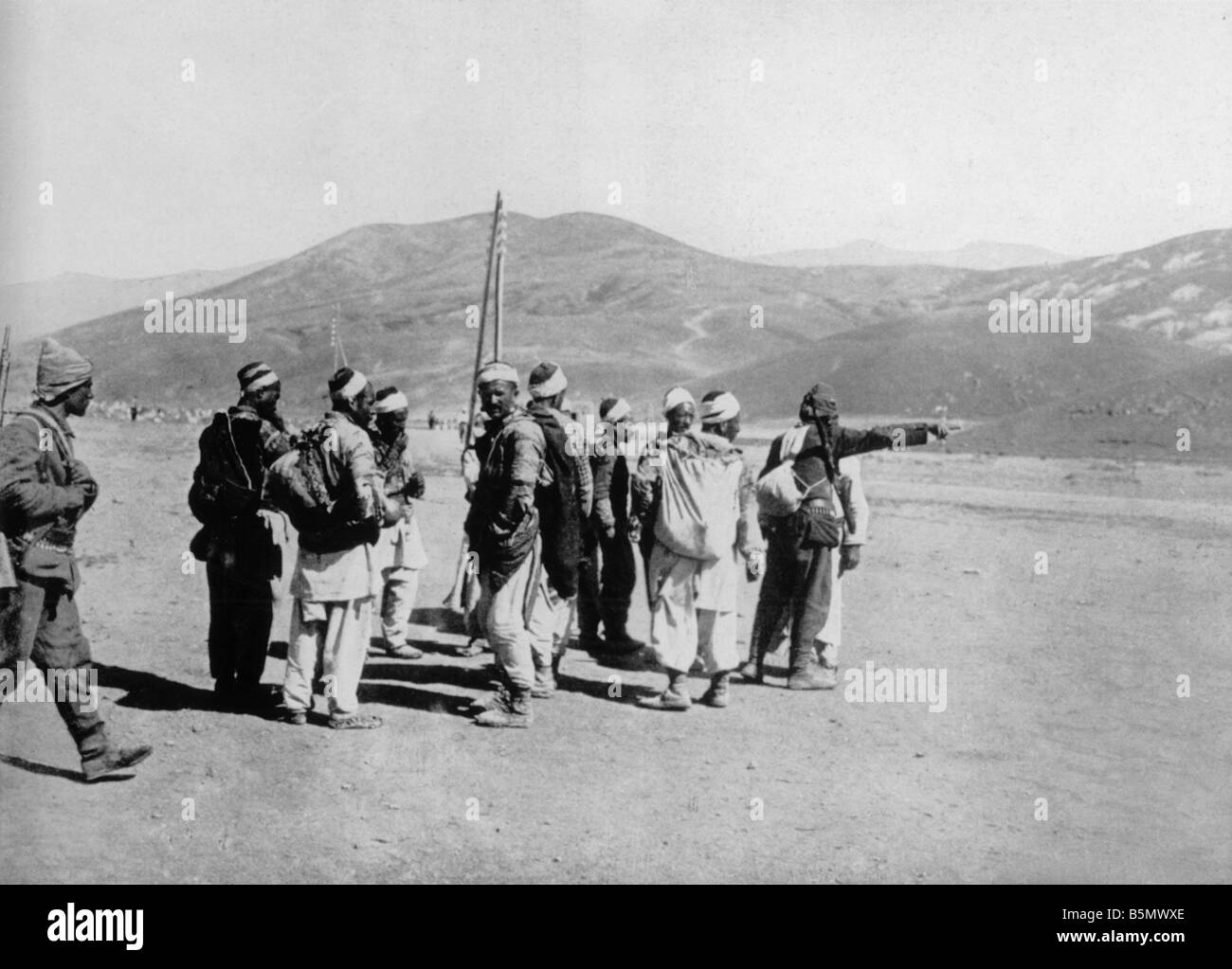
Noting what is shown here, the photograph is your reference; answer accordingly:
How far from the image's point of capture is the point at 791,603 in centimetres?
733

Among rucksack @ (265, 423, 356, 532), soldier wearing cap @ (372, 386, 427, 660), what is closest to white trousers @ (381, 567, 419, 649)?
soldier wearing cap @ (372, 386, 427, 660)

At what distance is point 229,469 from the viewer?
6141 millimetres

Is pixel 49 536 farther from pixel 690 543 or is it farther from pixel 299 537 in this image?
pixel 690 543

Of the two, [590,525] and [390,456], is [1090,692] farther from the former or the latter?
[390,456]

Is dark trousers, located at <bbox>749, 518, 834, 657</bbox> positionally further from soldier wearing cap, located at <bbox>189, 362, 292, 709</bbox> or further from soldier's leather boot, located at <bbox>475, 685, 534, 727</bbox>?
soldier wearing cap, located at <bbox>189, 362, 292, 709</bbox>

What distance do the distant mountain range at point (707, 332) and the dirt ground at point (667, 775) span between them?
2136 centimetres

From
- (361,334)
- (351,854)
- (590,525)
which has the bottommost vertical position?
(351,854)

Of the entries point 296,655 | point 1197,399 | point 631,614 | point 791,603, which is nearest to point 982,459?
point 1197,399

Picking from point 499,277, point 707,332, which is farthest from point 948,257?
point 499,277

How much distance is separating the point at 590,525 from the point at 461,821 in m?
2.62

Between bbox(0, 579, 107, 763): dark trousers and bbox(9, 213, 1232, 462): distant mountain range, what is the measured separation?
Result: 25.5 meters

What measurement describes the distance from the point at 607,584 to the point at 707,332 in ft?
217

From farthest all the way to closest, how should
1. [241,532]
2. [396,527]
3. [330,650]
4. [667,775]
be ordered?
1. [396,527]
2. [241,532]
3. [330,650]
4. [667,775]

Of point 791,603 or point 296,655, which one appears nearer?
point 296,655
